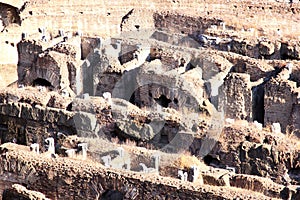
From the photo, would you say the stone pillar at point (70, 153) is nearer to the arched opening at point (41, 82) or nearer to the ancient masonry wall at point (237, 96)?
the ancient masonry wall at point (237, 96)

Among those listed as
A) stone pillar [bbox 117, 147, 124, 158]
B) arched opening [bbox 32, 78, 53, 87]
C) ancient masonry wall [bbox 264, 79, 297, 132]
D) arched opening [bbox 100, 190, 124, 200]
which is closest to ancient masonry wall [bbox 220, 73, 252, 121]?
ancient masonry wall [bbox 264, 79, 297, 132]

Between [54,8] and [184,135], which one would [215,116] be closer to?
[184,135]

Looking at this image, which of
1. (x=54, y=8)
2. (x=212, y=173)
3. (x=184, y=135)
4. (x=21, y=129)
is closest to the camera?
(x=212, y=173)

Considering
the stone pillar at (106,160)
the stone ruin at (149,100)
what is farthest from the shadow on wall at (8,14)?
the stone pillar at (106,160)

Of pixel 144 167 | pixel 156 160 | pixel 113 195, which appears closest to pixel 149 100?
pixel 156 160

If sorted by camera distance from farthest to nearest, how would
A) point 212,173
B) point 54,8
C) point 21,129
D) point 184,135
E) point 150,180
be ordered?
point 54,8
point 21,129
point 184,135
point 212,173
point 150,180

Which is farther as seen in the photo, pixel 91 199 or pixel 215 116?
pixel 215 116

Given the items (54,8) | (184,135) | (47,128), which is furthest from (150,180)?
(54,8)
